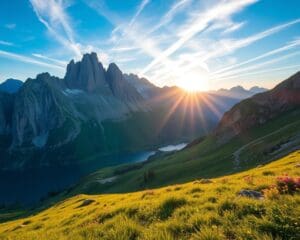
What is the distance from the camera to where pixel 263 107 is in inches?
4215

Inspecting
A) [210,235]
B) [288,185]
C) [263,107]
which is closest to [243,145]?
[263,107]

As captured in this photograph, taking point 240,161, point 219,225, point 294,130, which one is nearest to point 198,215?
point 219,225

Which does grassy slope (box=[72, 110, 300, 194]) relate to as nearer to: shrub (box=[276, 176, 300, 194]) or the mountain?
the mountain

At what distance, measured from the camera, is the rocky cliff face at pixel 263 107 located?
100 metres

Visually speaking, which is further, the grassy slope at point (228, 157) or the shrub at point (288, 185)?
the grassy slope at point (228, 157)

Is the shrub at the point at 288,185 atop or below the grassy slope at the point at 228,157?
atop

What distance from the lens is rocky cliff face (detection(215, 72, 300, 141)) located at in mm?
100500

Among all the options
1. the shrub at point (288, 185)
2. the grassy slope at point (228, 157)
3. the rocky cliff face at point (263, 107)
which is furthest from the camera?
the rocky cliff face at point (263, 107)

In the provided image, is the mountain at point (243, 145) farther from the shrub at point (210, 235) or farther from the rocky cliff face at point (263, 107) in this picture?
the shrub at point (210, 235)

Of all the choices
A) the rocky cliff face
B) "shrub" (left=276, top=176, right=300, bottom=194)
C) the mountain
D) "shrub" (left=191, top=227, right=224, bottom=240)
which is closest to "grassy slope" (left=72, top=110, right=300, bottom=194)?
the mountain

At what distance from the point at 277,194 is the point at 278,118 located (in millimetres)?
96142

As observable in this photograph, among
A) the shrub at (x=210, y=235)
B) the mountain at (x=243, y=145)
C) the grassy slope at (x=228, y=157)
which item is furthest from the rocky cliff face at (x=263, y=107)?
the shrub at (x=210, y=235)

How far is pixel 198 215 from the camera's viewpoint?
29.2ft

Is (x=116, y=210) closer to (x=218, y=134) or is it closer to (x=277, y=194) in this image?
(x=277, y=194)
